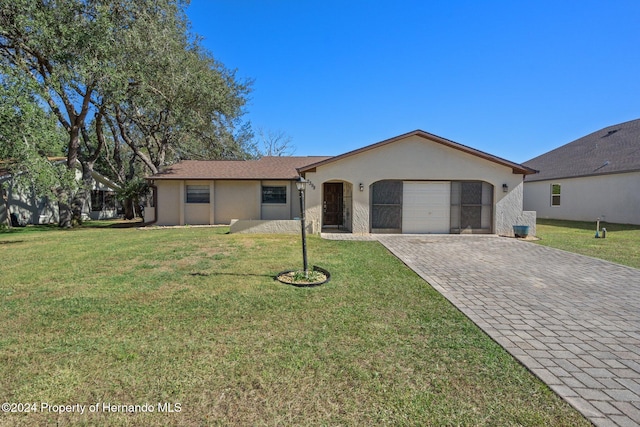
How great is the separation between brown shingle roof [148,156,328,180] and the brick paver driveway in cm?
1078

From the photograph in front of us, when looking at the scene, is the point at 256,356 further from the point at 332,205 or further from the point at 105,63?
the point at 105,63

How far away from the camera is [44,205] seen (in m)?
19.8

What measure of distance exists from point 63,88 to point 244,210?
1068cm

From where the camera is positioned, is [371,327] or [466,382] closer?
[466,382]

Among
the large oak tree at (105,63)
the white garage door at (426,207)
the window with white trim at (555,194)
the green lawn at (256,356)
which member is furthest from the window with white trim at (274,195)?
the window with white trim at (555,194)

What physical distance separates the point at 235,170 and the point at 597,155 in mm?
24210

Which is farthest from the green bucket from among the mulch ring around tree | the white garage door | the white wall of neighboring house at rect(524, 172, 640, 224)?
the white wall of neighboring house at rect(524, 172, 640, 224)

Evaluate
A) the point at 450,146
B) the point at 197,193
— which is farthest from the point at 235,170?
the point at 450,146

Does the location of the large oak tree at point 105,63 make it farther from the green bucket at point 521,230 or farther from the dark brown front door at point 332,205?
the green bucket at point 521,230

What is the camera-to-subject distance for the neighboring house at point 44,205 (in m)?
17.6

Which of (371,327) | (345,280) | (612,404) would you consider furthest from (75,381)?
(612,404)

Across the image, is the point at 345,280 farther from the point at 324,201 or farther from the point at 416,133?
the point at 324,201

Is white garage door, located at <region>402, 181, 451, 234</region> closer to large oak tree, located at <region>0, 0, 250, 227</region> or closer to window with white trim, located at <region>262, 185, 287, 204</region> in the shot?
window with white trim, located at <region>262, 185, 287, 204</region>

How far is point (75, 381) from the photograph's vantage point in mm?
2697
